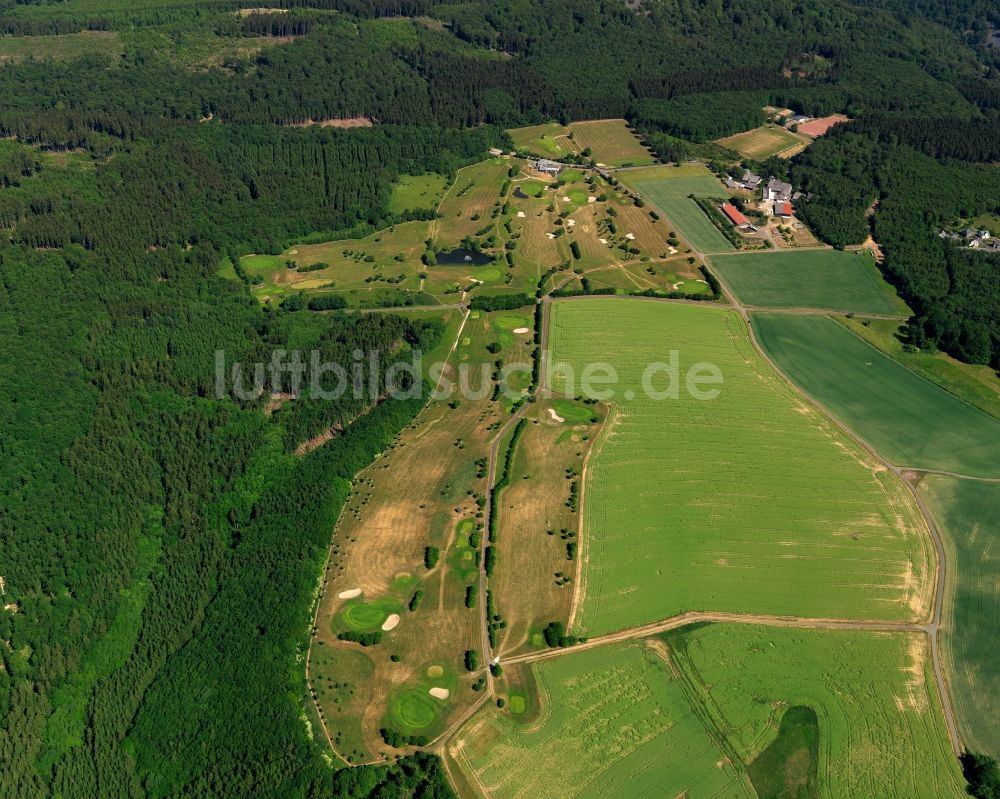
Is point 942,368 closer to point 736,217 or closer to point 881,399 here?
point 881,399

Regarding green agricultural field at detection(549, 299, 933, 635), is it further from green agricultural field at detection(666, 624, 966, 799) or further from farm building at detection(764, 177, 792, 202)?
farm building at detection(764, 177, 792, 202)

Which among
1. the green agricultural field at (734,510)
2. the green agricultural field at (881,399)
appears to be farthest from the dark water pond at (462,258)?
the green agricultural field at (881,399)

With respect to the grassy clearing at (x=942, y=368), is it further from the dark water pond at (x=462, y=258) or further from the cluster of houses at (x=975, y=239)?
the dark water pond at (x=462, y=258)

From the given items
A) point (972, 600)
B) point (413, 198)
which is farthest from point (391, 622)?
point (413, 198)

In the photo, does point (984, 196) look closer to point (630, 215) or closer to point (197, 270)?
point (630, 215)

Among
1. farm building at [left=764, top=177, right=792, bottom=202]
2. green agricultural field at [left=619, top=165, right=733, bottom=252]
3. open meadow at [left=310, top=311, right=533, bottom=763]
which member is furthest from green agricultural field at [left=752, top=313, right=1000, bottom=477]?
open meadow at [left=310, top=311, right=533, bottom=763]

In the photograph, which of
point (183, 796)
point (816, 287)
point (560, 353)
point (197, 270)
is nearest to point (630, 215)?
point (816, 287)
